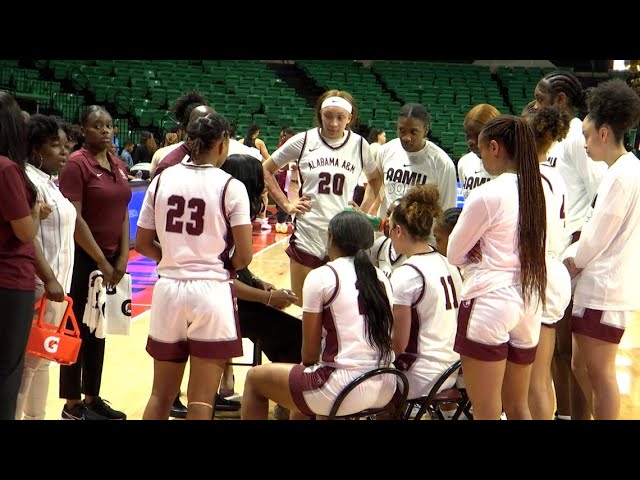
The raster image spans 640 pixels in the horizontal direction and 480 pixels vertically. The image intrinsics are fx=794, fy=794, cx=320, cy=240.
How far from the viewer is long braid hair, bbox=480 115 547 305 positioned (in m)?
2.91

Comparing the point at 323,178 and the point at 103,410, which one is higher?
the point at 323,178

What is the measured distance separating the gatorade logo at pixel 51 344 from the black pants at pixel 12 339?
11.3 inches

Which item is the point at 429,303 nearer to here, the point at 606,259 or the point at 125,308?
the point at 606,259

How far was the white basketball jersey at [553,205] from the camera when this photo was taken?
3055 millimetres

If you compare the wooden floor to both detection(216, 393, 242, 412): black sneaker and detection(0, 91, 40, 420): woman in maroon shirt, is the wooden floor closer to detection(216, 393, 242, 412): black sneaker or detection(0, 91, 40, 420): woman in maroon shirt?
detection(216, 393, 242, 412): black sneaker

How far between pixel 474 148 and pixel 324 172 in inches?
33.9

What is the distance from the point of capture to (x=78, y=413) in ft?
13.1

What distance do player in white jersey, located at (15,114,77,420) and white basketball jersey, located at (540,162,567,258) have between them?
200cm

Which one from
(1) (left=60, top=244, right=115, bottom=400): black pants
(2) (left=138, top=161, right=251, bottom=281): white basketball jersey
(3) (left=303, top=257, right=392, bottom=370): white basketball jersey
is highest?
(2) (left=138, top=161, right=251, bottom=281): white basketball jersey

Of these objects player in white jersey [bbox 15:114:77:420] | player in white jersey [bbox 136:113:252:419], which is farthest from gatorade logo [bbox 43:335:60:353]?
player in white jersey [bbox 136:113:252:419]

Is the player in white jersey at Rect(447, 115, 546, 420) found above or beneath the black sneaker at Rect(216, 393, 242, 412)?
above

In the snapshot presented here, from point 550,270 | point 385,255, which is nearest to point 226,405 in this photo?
point 385,255

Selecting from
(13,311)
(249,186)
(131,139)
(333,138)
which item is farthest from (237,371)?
(131,139)
